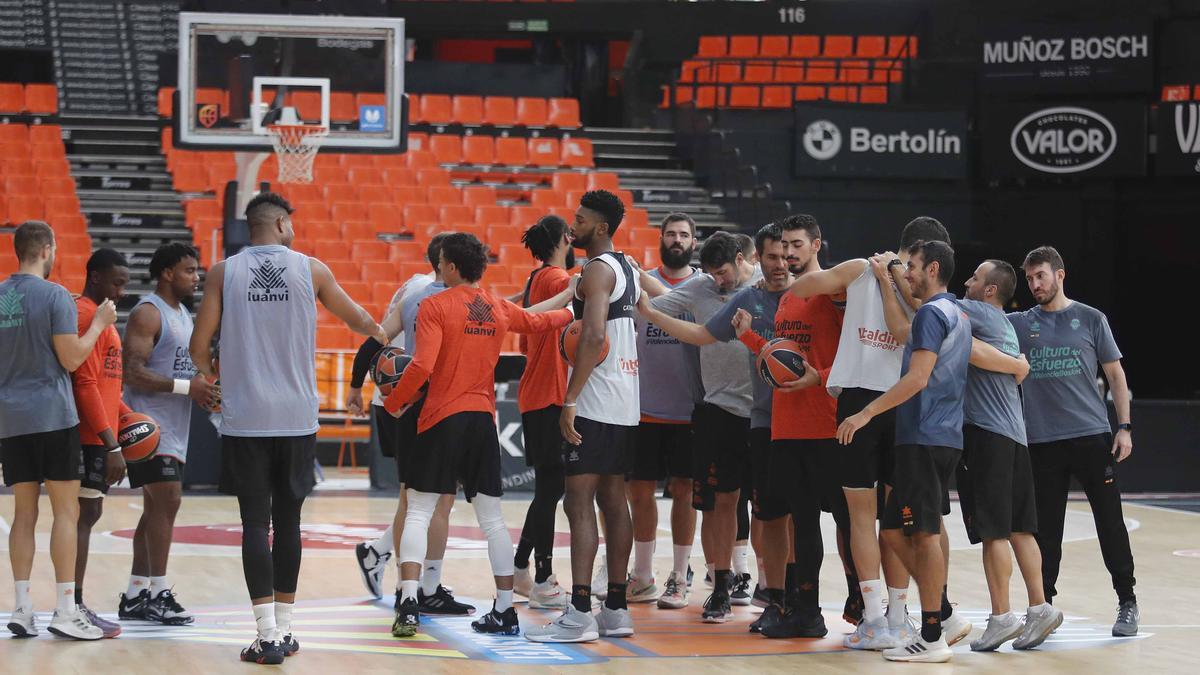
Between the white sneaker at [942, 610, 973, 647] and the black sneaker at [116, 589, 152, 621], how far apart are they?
13.0ft

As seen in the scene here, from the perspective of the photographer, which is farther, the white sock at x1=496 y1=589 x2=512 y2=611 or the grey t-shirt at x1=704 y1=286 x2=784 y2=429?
the grey t-shirt at x1=704 y1=286 x2=784 y2=429

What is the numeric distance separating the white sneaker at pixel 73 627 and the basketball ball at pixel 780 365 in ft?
10.9

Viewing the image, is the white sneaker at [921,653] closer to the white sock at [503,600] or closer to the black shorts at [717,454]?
the black shorts at [717,454]

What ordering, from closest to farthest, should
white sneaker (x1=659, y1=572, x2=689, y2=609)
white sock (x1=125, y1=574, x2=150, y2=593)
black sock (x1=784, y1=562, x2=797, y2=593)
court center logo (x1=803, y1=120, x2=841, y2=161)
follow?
black sock (x1=784, y1=562, x2=797, y2=593)
white sock (x1=125, y1=574, x2=150, y2=593)
white sneaker (x1=659, y1=572, x2=689, y2=609)
court center logo (x1=803, y1=120, x2=841, y2=161)

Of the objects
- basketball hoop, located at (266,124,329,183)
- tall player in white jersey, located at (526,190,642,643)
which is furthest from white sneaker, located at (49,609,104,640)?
basketball hoop, located at (266,124,329,183)

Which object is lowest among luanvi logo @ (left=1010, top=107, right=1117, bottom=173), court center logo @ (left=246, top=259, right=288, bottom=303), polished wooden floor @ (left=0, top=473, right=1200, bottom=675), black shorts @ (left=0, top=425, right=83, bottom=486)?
polished wooden floor @ (left=0, top=473, right=1200, bottom=675)

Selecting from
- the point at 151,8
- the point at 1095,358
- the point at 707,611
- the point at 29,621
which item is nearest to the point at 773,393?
the point at 707,611

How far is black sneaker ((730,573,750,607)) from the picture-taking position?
855cm

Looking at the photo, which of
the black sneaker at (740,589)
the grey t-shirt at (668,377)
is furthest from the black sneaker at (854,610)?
the grey t-shirt at (668,377)

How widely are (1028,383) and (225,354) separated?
411 centimetres

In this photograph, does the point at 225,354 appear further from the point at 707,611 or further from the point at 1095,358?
the point at 1095,358

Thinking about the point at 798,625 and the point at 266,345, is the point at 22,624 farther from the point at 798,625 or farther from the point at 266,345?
the point at 798,625

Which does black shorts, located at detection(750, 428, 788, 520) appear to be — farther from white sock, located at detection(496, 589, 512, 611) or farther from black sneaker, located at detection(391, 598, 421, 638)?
black sneaker, located at detection(391, 598, 421, 638)

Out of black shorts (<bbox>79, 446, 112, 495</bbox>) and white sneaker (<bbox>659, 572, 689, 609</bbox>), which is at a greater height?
black shorts (<bbox>79, 446, 112, 495</bbox>)
